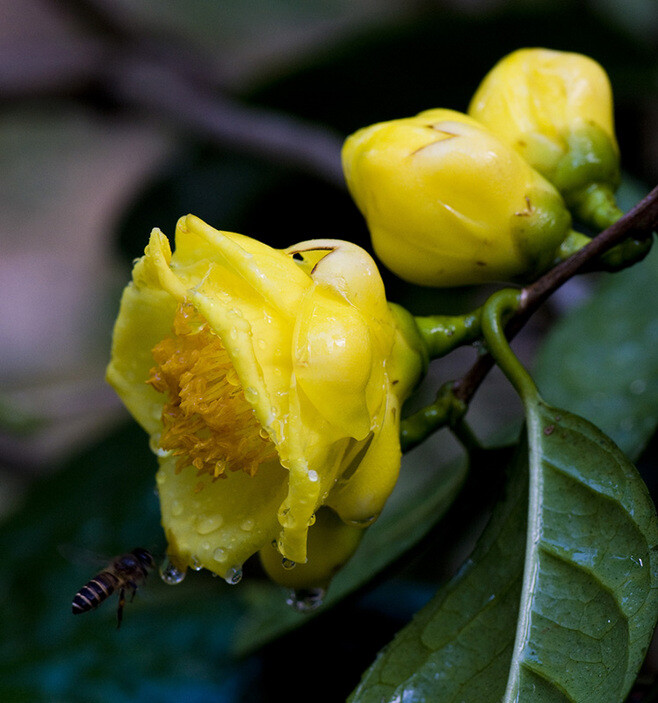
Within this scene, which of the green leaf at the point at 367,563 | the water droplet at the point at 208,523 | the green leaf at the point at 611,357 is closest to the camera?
the water droplet at the point at 208,523

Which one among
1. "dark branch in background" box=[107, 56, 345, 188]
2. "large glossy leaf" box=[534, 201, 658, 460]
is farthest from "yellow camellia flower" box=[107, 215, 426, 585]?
"dark branch in background" box=[107, 56, 345, 188]

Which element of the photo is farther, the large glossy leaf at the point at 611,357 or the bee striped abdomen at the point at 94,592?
the large glossy leaf at the point at 611,357

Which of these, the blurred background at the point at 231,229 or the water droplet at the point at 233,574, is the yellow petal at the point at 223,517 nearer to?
the water droplet at the point at 233,574

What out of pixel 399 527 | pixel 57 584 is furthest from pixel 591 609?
pixel 57 584

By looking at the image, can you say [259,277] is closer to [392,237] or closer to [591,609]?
[392,237]

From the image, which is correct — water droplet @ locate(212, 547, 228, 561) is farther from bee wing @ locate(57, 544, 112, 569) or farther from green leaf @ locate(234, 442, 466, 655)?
bee wing @ locate(57, 544, 112, 569)

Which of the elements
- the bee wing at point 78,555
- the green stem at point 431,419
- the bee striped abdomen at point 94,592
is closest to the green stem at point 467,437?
the green stem at point 431,419

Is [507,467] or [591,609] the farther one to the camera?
[507,467]
